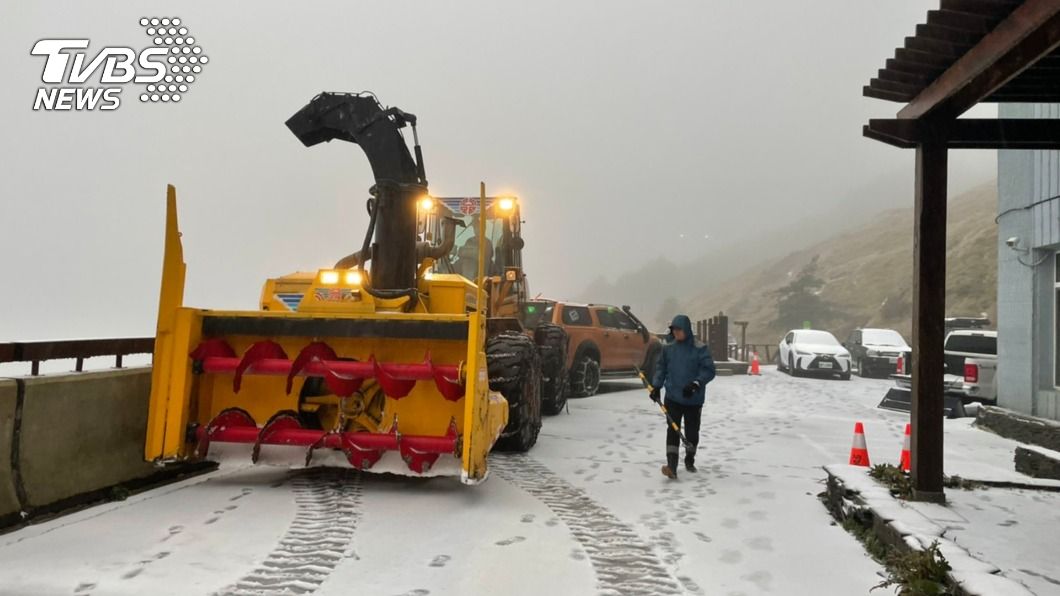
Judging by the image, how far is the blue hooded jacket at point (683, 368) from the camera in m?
6.71

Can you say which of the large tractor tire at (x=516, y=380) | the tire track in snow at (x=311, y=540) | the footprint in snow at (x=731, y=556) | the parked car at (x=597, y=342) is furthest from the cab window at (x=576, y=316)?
the footprint in snow at (x=731, y=556)

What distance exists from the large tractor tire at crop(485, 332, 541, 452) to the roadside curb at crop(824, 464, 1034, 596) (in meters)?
2.77

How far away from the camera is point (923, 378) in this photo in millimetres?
5012

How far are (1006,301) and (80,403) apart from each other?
35.8ft

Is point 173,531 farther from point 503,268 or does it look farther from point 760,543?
point 503,268

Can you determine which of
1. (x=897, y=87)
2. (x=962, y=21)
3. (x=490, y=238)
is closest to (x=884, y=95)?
(x=897, y=87)

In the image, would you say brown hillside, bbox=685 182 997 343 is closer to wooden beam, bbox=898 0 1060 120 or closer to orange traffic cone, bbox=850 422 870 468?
orange traffic cone, bbox=850 422 870 468

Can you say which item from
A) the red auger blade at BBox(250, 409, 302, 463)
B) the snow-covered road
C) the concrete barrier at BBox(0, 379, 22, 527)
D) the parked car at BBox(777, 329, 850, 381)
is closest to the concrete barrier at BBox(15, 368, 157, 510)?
the concrete barrier at BBox(0, 379, 22, 527)

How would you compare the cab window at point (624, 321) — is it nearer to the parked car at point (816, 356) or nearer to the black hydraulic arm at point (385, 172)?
the parked car at point (816, 356)

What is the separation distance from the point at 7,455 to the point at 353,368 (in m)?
2.17

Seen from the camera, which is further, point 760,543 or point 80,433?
point 80,433

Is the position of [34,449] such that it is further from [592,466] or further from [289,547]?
[592,466]

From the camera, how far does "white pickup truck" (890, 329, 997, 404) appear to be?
1073 cm

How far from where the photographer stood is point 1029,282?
916 centimetres
